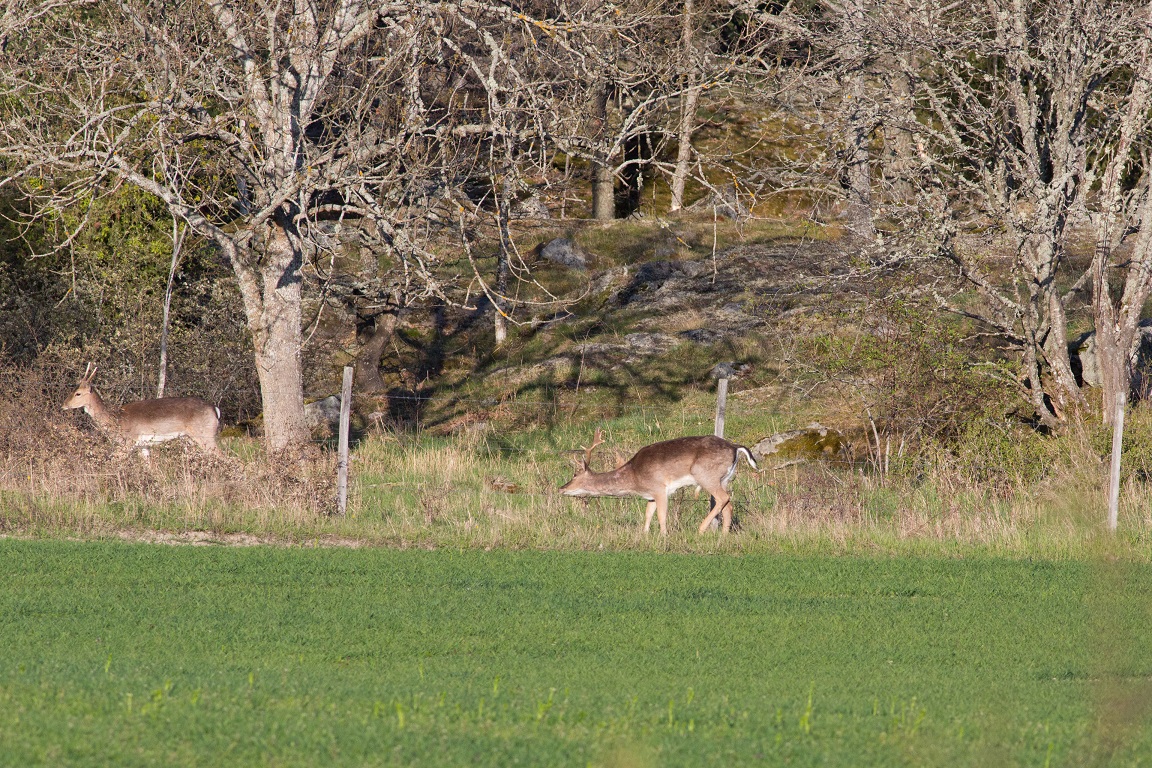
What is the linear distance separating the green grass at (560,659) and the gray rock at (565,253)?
25.3 meters

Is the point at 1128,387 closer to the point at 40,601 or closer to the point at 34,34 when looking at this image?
the point at 40,601

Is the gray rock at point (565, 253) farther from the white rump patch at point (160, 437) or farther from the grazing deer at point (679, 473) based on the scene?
the grazing deer at point (679, 473)

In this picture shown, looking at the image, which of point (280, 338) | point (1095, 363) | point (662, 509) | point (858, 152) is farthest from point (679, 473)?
point (1095, 363)

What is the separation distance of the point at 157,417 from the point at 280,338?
91.0 inches

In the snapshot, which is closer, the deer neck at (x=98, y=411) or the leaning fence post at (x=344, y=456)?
the leaning fence post at (x=344, y=456)

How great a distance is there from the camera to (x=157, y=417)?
21.2 metres

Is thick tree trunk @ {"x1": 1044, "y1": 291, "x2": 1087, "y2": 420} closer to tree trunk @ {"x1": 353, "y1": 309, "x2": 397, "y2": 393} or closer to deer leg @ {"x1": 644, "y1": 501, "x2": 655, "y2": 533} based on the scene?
deer leg @ {"x1": 644, "y1": 501, "x2": 655, "y2": 533}

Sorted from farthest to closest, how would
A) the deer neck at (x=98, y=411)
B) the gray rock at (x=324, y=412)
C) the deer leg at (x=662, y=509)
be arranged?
the gray rock at (x=324, y=412), the deer neck at (x=98, y=411), the deer leg at (x=662, y=509)

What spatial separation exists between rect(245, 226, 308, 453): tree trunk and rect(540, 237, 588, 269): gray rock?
18.8 m

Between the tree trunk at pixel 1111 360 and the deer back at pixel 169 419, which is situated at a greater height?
the tree trunk at pixel 1111 360

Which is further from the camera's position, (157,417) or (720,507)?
(157,417)

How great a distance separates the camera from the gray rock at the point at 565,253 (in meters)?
39.6

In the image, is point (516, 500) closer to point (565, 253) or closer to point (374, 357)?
point (374, 357)

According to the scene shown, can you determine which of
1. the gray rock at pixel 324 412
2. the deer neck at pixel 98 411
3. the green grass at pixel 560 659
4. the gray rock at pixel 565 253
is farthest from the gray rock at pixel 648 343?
the green grass at pixel 560 659
